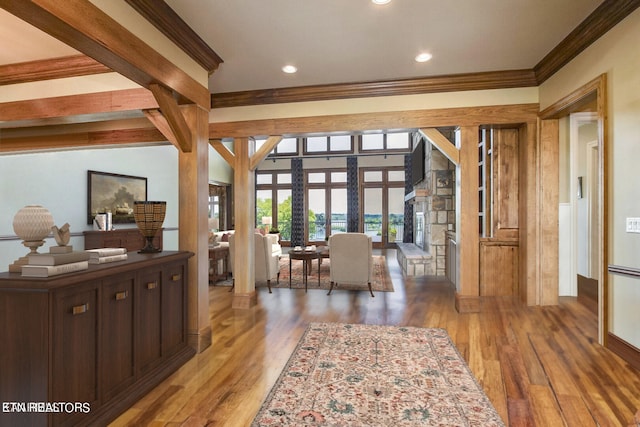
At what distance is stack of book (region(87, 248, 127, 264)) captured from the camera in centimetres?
202

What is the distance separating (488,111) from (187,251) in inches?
142

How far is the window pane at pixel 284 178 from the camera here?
38.5 ft

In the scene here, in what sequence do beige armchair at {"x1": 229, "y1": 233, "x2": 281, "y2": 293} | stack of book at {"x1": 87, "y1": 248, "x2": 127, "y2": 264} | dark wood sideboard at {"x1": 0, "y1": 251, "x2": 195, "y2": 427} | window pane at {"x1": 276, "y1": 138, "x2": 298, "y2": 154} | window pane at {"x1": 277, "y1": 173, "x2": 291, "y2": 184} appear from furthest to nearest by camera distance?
1. window pane at {"x1": 277, "y1": 173, "x2": 291, "y2": 184}
2. window pane at {"x1": 276, "y1": 138, "x2": 298, "y2": 154}
3. beige armchair at {"x1": 229, "y1": 233, "x2": 281, "y2": 293}
4. stack of book at {"x1": 87, "y1": 248, "x2": 127, "y2": 264}
5. dark wood sideboard at {"x1": 0, "y1": 251, "x2": 195, "y2": 427}

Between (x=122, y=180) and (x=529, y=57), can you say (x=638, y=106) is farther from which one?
(x=122, y=180)

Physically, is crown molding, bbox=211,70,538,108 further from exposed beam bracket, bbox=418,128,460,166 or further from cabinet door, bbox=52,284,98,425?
cabinet door, bbox=52,284,98,425

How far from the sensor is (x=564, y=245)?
161 inches

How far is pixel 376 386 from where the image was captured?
7.16 feet

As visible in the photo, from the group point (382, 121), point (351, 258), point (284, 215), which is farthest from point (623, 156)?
point (284, 215)

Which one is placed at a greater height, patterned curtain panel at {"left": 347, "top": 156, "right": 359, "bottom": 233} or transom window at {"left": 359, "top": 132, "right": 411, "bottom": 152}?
transom window at {"left": 359, "top": 132, "right": 411, "bottom": 152}

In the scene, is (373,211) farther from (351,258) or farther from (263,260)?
(263,260)

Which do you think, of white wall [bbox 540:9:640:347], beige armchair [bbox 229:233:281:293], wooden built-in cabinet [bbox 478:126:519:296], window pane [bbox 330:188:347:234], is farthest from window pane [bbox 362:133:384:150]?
white wall [bbox 540:9:640:347]

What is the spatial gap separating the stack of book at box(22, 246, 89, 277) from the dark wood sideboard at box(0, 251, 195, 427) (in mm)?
52

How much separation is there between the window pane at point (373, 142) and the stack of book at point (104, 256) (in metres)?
9.53

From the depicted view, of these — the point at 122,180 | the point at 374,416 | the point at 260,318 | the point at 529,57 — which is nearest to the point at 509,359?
the point at 374,416
